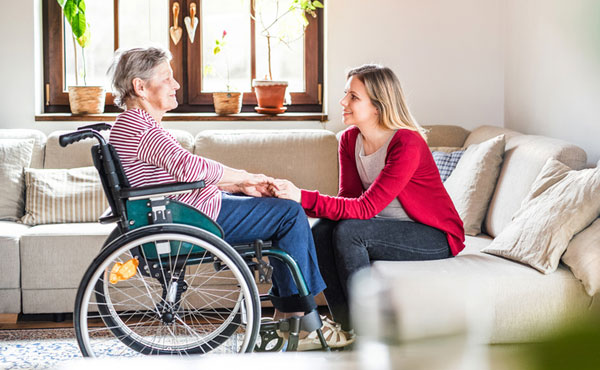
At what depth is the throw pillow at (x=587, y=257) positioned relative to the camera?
6.84ft

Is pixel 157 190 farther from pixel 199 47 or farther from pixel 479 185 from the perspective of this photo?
pixel 199 47

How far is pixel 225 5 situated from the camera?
165 inches

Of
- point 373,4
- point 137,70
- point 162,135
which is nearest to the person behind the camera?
point 162,135

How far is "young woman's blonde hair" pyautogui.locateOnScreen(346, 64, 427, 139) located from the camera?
2510mm

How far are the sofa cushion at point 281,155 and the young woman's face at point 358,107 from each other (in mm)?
1049

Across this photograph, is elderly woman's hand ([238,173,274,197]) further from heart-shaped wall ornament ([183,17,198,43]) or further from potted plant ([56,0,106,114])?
heart-shaped wall ornament ([183,17,198,43])

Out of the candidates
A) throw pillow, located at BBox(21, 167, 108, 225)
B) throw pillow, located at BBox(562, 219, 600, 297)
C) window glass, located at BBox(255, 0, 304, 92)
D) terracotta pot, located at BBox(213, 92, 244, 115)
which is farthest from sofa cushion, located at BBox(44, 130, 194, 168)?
throw pillow, located at BBox(562, 219, 600, 297)

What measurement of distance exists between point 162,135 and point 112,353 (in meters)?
0.91

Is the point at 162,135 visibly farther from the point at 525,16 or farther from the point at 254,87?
the point at 525,16

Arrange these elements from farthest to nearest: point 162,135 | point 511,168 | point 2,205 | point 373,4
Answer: point 373,4
point 2,205
point 511,168
point 162,135

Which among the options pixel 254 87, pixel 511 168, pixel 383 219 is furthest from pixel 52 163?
pixel 511 168

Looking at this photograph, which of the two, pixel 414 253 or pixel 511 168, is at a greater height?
pixel 511 168

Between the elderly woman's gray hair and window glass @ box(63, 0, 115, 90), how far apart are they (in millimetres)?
1918

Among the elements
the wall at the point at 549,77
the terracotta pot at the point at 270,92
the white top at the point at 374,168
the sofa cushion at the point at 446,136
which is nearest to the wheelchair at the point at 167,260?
the white top at the point at 374,168
